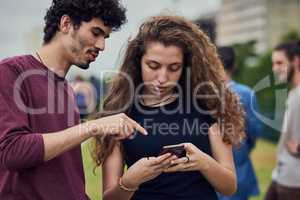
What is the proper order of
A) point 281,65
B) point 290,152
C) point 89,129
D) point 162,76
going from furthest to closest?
point 281,65, point 290,152, point 162,76, point 89,129

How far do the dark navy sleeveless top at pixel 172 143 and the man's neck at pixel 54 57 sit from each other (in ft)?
1.70

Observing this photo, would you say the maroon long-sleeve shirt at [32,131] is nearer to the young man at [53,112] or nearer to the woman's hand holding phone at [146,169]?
the young man at [53,112]

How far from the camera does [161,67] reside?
2980mm

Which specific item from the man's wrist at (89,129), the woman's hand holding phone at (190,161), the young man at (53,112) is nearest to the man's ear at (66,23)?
the young man at (53,112)

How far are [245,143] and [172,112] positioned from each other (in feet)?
7.06

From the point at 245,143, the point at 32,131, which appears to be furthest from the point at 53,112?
the point at 245,143

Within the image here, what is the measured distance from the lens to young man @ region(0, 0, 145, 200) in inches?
93.7

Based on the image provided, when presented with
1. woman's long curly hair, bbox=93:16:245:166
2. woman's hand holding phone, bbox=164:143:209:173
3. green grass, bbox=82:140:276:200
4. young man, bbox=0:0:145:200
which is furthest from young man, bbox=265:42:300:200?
young man, bbox=0:0:145:200

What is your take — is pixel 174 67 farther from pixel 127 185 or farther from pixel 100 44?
pixel 127 185

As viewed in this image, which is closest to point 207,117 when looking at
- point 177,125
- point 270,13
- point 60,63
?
point 177,125

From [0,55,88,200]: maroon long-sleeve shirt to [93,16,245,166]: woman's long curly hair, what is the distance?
42 cm

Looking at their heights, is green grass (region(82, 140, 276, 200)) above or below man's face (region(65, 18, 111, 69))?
below

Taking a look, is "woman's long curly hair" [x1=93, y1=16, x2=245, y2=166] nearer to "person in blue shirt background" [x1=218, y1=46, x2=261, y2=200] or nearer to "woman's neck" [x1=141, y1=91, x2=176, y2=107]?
"woman's neck" [x1=141, y1=91, x2=176, y2=107]

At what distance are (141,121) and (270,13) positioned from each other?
46402 mm
